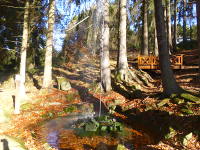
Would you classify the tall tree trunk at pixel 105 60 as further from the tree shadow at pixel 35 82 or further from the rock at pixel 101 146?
the rock at pixel 101 146

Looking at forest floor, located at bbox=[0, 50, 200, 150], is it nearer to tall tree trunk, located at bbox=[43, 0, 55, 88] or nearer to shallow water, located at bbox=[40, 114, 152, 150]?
shallow water, located at bbox=[40, 114, 152, 150]

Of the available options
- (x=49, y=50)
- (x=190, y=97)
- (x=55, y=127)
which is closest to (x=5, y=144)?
(x=55, y=127)

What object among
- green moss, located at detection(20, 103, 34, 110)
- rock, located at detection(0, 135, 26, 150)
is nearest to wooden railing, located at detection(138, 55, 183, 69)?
green moss, located at detection(20, 103, 34, 110)

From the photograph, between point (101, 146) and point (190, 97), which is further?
point (190, 97)

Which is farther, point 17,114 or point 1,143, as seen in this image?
point 17,114

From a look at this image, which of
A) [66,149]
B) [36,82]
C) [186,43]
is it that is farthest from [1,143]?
[186,43]

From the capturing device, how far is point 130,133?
9.38 metres

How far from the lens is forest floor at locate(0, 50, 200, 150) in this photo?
7982 mm

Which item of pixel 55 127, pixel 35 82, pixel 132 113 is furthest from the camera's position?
pixel 35 82

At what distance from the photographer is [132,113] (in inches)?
450

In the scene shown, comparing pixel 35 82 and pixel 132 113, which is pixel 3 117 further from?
pixel 35 82

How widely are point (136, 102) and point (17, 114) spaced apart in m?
5.84

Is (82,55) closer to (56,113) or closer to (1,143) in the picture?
(56,113)

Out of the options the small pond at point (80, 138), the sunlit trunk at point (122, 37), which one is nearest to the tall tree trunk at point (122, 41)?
the sunlit trunk at point (122, 37)
